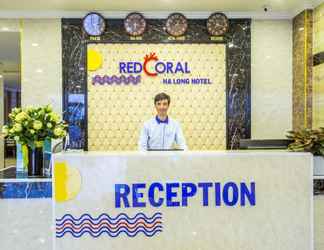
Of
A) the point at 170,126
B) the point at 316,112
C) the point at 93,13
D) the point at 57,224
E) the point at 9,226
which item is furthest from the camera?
the point at 93,13

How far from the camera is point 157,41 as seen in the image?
6836 mm

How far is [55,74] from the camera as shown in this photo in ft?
22.3

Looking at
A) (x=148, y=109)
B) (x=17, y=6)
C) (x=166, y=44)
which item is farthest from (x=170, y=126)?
(x=17, y=6)

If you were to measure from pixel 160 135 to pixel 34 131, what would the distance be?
2.18 meters

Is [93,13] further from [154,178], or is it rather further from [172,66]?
[154,178]

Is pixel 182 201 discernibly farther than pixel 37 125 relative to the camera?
No

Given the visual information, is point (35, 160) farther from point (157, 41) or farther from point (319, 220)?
point (157, 41)

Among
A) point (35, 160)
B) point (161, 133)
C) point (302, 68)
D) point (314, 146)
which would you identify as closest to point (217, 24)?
point (302, 68)

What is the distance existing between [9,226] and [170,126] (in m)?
2.66

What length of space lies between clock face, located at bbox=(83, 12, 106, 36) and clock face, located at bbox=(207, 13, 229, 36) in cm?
187

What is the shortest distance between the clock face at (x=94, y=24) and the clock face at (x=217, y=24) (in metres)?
1.87

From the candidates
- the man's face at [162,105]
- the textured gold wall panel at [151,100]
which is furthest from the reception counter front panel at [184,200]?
the textured gold wall panel at [151,100]

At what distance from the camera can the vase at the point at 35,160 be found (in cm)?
317

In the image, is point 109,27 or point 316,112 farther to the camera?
point 109,27
